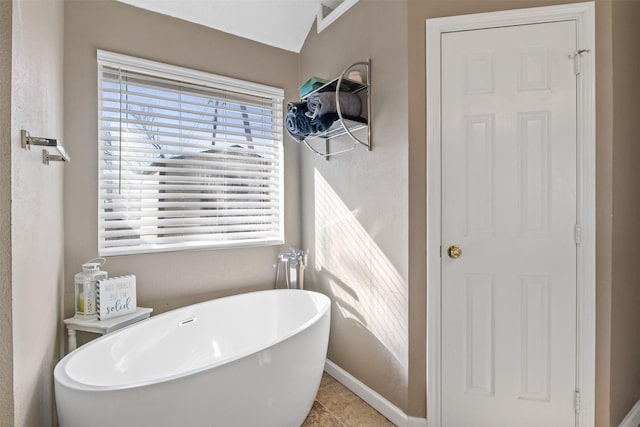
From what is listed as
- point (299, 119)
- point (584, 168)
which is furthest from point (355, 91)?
point (584, 168)

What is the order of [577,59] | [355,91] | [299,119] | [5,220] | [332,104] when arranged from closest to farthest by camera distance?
[5,220], [577,59], [332,104], [355,91], [299,119]

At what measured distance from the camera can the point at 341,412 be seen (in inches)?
74.4

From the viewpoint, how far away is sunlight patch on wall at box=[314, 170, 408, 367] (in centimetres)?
177

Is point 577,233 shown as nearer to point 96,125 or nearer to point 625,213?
point 625,213

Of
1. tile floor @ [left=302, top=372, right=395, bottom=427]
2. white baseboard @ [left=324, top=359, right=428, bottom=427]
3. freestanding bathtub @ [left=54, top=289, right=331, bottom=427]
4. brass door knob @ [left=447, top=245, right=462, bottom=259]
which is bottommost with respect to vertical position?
tile floor @ [left=302, top=372, right=395, bottom=427]

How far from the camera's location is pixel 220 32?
229 centimetres

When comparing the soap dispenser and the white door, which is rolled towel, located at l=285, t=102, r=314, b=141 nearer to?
the white door

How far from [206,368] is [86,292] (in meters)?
0.94

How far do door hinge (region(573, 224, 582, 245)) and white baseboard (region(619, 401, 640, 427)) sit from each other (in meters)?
0.95

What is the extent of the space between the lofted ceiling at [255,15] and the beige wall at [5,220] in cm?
143

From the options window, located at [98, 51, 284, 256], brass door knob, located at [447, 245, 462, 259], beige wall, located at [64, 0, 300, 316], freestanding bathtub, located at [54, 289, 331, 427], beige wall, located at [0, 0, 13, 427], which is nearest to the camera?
beige wall, located at [0, 0, 13, 427]

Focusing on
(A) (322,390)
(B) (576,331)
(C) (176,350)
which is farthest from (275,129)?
(B) (576,331)

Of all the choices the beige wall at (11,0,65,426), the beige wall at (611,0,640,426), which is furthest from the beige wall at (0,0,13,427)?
the beige wall at (611,0,640,426)

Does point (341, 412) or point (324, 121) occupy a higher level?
point (324, 121)
